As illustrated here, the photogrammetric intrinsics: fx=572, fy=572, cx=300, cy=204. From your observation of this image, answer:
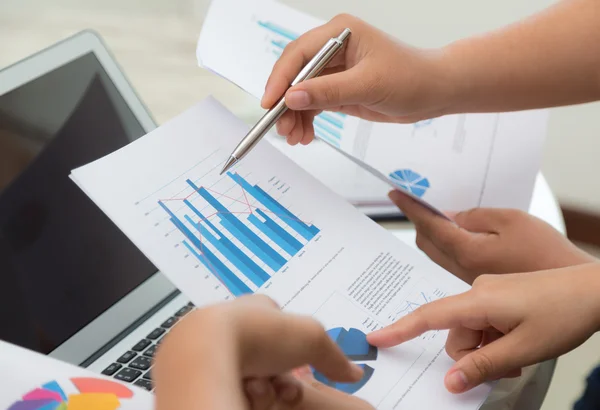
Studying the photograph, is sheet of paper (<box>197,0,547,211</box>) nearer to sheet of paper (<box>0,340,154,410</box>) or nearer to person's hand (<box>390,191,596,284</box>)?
person's hand (<box>390,191,596,284</box>)

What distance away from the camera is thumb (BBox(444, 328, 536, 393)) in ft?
1.28

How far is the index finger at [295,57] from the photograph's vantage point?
0.50m

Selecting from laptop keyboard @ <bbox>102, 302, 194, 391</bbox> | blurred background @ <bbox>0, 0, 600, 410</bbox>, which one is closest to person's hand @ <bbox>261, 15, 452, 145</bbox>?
laptop keyboard @ <bbox>102, 302, 194, 391</bbox>

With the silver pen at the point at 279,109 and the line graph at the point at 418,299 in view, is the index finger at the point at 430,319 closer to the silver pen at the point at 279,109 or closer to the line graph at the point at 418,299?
the line graph at the point at 418,299

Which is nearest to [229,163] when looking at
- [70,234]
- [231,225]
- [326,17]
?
[231,225]

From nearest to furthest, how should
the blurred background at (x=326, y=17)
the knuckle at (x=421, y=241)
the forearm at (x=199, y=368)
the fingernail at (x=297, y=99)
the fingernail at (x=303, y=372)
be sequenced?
the forearm at (x=199, y=368), the fingernail at (x=303, y=372), the fingernail at (x=297, y=99), the knuckle at (x=421, y=241), the blurred background at (x=326, y=17)

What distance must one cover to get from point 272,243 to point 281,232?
0.01 m

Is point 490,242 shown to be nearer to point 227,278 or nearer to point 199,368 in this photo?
point 227,278

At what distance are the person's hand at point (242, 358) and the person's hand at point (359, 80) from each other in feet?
0.76

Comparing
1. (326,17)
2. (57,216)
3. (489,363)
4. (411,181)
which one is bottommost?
(489,363)

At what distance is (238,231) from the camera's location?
45 cm

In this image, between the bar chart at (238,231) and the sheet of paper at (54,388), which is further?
the bar chart at (238,231)

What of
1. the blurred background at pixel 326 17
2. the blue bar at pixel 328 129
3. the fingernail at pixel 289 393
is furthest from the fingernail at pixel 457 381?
the blurred background at pixel 326 17

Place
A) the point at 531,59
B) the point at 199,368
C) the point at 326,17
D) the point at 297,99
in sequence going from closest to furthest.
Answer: the point at 199,368 < the point at 297,99 < the point at 531,59 < the point at 326,17
